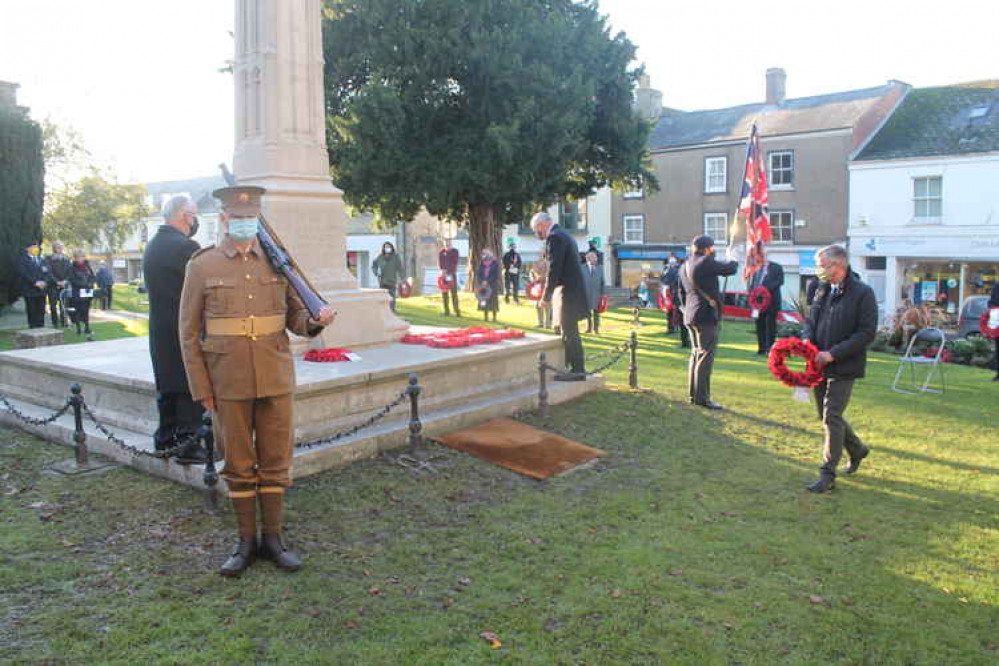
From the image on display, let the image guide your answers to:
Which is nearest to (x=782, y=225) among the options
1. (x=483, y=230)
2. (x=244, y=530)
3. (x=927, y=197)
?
(x=927, y=197)

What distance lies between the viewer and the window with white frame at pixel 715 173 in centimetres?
4025

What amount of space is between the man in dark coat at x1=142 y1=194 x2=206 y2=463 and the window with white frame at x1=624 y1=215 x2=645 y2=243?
1548 inches

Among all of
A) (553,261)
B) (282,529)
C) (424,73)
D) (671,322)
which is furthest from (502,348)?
(424,73)

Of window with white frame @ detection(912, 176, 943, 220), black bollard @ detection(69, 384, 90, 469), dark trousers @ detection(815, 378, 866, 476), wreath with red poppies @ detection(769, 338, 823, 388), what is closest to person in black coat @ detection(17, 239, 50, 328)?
black bollard @ detection(69, 384, 90, 469)

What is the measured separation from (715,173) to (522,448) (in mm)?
35438

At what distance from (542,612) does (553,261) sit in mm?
5887

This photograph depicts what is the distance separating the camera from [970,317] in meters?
21.3

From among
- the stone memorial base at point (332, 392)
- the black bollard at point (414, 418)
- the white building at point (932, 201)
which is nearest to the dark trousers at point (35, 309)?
the stone memorial base at point (332, 392)

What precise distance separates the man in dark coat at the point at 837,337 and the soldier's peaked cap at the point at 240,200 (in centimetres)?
448

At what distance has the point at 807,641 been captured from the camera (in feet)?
14.7

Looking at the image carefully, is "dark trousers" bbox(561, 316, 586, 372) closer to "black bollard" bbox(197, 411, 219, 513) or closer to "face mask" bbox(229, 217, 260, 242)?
"black bollard" bbox(197, 411, 219, 513)

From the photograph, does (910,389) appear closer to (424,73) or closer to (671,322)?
(671,322)

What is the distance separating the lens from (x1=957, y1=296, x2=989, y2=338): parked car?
21031 millimetres

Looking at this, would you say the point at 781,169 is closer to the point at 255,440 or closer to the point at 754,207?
the point at 754,207
